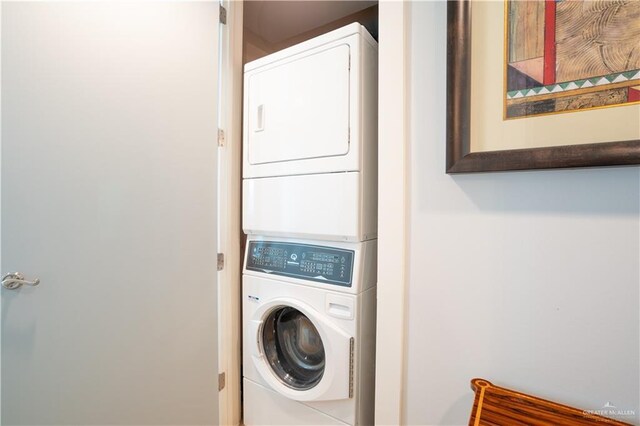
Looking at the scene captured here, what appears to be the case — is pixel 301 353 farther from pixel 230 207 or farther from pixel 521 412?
pixel 521 412

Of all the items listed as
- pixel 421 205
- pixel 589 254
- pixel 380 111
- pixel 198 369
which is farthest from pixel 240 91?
pixel 589 254

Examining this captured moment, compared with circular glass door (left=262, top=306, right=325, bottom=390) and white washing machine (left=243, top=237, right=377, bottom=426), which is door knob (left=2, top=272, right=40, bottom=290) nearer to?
white washing machine (left=243, top=237, right=377, bottom=426)

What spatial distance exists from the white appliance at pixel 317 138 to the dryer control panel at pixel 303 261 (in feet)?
→ 0.22

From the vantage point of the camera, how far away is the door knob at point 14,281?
3.09 ft

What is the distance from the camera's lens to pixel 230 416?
1575mm

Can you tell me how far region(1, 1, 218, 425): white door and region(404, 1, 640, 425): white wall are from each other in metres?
1.00

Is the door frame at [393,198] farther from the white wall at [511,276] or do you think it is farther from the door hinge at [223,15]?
the door hinge at [223,15]

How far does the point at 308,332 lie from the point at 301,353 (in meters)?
0.13

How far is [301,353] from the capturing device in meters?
1.42

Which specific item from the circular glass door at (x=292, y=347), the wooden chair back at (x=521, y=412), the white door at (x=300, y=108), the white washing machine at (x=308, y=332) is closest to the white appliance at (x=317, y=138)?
the white door at (x=300, y=108)

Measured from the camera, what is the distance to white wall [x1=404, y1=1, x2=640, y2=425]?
2.40 feet

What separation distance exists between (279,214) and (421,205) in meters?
0.63

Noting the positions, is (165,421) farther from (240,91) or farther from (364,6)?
(364,6)

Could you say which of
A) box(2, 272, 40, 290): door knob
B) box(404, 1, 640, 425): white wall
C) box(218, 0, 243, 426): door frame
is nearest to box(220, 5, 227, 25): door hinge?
box(218, 0, 243, 426): door frame
